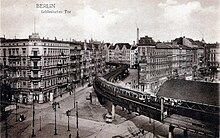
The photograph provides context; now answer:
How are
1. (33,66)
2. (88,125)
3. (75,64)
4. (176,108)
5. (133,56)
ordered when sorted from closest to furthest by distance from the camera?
(176,108) → (88,125) → (33,66) → (75,64) → (133,56)

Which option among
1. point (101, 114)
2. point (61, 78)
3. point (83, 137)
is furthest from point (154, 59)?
point (83, 137)

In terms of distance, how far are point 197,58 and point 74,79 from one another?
13539mm

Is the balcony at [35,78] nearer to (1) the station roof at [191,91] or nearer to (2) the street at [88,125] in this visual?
(2) the street at [88,125]

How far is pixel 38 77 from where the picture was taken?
14.8 metres

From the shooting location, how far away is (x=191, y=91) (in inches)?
567

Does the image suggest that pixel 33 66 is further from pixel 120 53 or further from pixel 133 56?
pixel 120 53

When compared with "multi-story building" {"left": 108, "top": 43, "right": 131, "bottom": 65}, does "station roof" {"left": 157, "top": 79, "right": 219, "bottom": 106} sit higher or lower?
lower

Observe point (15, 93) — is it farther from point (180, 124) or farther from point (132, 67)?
point (132, 67)

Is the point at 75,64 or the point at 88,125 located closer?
the point at 88,125

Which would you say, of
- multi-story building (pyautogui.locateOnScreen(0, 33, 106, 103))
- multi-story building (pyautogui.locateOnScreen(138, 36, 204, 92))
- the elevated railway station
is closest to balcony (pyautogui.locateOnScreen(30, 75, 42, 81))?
multi-story building (pyautogui.locateOnScreen(0, 33, 106, 103))

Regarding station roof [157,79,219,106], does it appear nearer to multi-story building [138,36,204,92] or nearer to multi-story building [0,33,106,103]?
multi-story building [138,36,204,92]

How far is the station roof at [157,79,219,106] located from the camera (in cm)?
1350

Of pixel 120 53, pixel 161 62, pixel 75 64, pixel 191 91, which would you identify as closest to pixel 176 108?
pixel 191 91

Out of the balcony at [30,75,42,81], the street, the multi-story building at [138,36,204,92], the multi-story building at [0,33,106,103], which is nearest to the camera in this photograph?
the street
